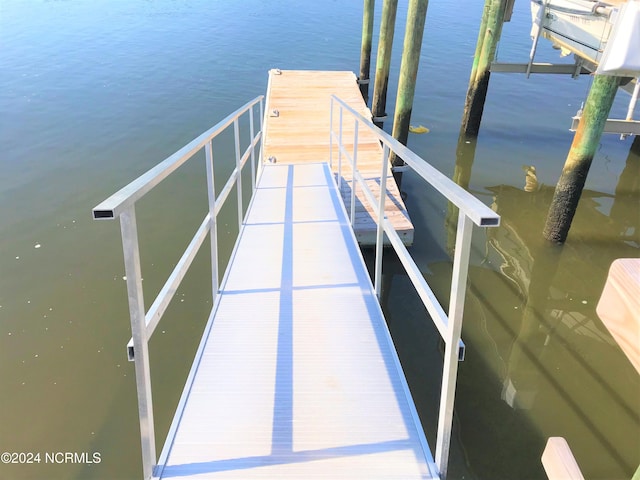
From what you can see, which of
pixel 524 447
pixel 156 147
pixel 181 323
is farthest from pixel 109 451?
pixel 156 147

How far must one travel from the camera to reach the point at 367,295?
117 inches

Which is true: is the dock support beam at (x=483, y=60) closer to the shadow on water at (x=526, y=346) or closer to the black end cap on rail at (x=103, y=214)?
the shadow on water at (x=526, y=346)

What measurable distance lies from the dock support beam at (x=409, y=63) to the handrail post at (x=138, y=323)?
6.33m

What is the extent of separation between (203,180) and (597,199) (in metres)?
6.00

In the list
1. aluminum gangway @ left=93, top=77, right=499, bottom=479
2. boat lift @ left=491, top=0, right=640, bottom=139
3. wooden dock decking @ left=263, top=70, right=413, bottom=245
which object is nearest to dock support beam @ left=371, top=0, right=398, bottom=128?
wooden dock decking @ left=263, top=70, right=413, bottom=245

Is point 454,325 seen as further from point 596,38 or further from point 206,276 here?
point 596,38

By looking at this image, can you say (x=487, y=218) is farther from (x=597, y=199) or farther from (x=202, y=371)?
(x=597, y=199)

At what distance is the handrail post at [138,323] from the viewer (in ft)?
4.83

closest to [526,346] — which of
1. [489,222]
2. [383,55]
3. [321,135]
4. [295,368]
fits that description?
[295,368]

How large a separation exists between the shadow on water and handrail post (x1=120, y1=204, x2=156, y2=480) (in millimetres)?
2413

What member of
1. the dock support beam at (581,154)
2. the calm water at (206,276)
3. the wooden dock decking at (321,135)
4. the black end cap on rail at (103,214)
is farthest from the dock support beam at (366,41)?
the black end cap on rail at (103,214)

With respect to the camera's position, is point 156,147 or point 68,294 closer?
point 68,294

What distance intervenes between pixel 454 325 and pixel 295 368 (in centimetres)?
97

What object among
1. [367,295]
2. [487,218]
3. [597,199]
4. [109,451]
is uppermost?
[487,218]
